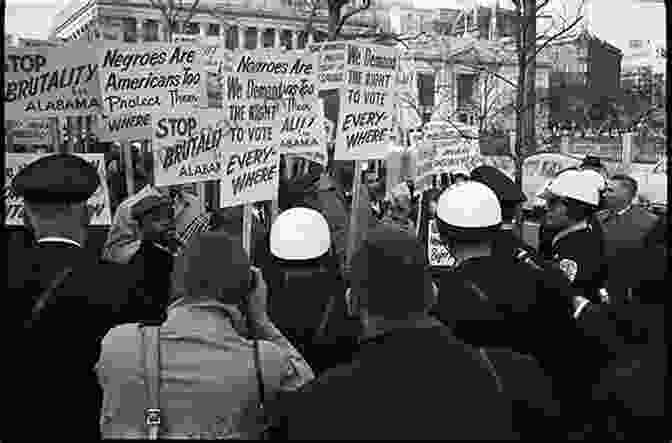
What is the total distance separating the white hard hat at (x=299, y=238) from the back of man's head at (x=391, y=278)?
150 centimetres

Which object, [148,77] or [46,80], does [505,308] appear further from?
[46,80]

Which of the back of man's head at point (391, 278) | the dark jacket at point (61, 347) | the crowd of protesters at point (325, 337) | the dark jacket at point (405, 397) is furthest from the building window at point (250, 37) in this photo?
the dark jacket at point (405, 397)

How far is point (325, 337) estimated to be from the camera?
3928 millimetres

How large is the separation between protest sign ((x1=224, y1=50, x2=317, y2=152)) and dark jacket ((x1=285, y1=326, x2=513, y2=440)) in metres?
3.77

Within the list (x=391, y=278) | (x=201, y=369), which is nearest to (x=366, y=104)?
(x=201, y=369)

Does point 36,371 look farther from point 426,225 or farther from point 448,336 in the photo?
point 426,225

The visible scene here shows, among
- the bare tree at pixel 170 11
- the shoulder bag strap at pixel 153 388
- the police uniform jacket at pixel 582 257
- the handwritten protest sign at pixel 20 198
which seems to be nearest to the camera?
the shoulder bag strap at pixel 153 388

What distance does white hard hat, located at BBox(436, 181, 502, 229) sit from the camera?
155 inches

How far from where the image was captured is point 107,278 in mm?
3479

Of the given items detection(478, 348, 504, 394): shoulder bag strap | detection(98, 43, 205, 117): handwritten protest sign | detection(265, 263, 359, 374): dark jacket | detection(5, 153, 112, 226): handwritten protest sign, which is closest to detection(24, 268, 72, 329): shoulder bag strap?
detection(265, 263, 359, 374): dark jacket

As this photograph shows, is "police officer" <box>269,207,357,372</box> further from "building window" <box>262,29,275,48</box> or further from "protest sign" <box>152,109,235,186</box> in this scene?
"building window" <box>262,29,275,48</box>

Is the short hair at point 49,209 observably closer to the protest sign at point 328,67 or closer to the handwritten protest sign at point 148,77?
the handwritten protest sign at point 148,77

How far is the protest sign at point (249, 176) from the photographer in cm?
593

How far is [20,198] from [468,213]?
Answer: 395 cm
